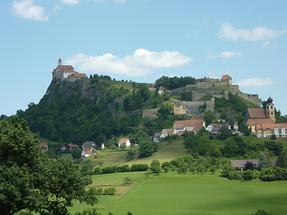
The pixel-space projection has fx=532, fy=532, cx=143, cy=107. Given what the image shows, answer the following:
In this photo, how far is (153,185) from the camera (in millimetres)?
85250

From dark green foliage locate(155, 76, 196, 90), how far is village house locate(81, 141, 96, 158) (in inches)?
1627

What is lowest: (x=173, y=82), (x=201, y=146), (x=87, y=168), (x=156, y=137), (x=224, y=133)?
(x=87, y=168)

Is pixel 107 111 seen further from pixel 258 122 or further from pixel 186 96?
pixel 258 122

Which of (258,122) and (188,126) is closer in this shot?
(258,122)

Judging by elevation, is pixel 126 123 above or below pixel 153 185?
above

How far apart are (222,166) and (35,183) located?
8101 cm

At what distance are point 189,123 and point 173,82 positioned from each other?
43.5 m

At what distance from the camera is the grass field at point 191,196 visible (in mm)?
57344

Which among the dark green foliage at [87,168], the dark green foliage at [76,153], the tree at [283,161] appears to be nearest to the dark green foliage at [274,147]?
the tree at [283,161]

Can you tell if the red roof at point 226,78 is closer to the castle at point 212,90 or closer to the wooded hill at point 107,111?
the castle at point 212,90

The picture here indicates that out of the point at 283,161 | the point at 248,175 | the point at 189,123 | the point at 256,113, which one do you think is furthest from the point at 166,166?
the point at 256,113

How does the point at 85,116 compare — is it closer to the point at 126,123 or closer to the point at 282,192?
the point at 126,123

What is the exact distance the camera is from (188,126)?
490ft

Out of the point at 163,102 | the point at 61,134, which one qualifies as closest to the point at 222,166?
the point at 163,102
